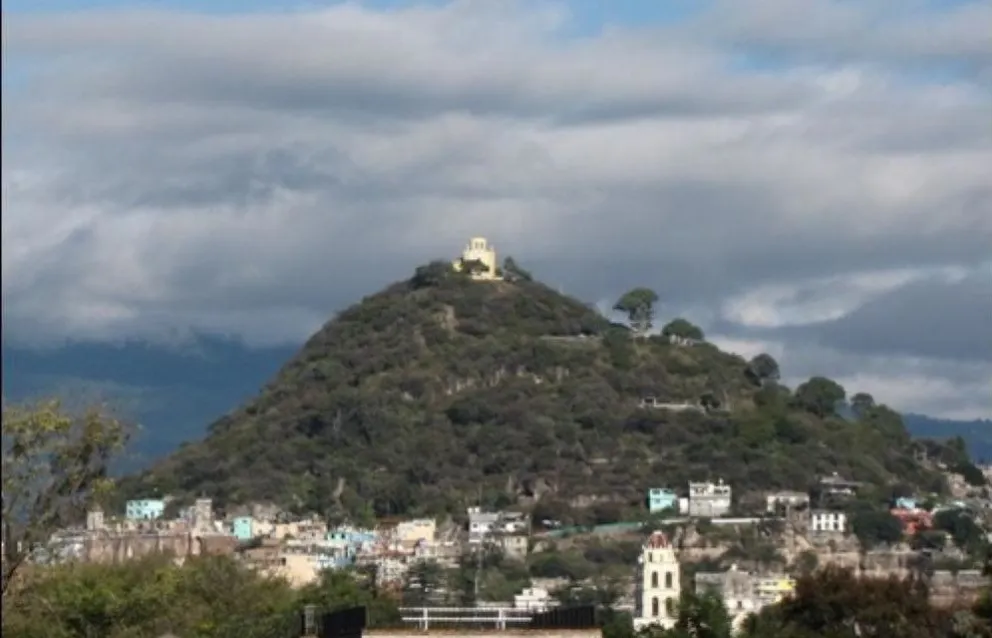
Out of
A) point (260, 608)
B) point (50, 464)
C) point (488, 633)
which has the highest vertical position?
point (260, 608)

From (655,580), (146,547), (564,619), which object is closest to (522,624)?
(564,619)

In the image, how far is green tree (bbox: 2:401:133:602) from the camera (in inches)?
1431

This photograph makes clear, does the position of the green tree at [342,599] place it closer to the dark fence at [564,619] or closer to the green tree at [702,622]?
the green tree at [702,622]

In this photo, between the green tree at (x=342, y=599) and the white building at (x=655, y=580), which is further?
the white building at (x=655, y=580)

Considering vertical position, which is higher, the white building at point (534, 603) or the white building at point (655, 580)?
the white building at point (655, 580)

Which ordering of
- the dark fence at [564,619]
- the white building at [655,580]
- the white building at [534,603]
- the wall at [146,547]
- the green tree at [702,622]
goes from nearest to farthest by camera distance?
1. the dark fence at [564,619]
2. the white building at [534,603]
3. the green tree at [702,622]
4. the wall at [146,547]
5. the white building at [655,580]

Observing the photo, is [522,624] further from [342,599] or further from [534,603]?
[342,599]

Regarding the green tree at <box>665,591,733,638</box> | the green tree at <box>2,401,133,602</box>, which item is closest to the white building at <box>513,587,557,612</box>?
the green tree at <box>665,591,733,638</box>

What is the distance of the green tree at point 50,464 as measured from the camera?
1431 inches

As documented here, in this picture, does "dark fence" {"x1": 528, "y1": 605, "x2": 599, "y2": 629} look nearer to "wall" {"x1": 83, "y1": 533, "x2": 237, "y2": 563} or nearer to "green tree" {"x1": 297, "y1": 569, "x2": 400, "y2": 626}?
"green tree" {"x1": 297, "y1": 569, "x2": 400, "y2": 626}

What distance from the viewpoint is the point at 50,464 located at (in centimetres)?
3688

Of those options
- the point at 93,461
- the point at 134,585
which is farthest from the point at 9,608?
the point at 134,585

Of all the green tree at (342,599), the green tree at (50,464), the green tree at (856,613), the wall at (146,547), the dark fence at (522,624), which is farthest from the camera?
the wall at (146,547)

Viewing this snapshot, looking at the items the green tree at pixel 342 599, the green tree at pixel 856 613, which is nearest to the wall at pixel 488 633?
the green tree at pixel 342 599
